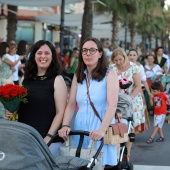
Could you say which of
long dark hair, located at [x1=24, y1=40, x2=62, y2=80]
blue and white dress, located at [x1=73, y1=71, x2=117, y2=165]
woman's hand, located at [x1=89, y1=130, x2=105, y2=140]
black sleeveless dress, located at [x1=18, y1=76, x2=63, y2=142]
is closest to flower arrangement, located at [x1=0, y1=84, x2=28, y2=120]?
black sleeveless dress, located at [x1=18, y1=76, x2=63, y2=142]

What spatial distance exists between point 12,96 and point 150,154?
4.61 metres

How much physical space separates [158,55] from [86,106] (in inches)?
493

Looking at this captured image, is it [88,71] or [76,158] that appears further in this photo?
[88,71]

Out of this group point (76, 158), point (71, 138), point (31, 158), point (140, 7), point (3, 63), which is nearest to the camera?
point (31, 158)

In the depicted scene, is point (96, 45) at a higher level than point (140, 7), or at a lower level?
lower

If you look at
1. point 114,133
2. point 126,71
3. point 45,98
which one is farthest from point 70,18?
point 45,98

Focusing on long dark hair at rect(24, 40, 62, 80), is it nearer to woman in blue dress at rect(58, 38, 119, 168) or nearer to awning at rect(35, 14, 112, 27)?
woman in blue dress at rect(58, 38, 119, 168)

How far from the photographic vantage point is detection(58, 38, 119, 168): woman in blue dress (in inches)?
199

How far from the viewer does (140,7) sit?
29000 millimetres

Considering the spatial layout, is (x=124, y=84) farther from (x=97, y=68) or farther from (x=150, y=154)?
(x=97, y=68)

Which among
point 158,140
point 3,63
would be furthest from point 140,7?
point 158,140

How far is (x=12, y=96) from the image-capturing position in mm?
5051

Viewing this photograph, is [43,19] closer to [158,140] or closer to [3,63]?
[3,63]

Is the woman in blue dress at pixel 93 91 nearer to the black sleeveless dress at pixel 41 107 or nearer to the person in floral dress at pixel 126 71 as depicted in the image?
the black sleeveless dress at pixel 41 107
